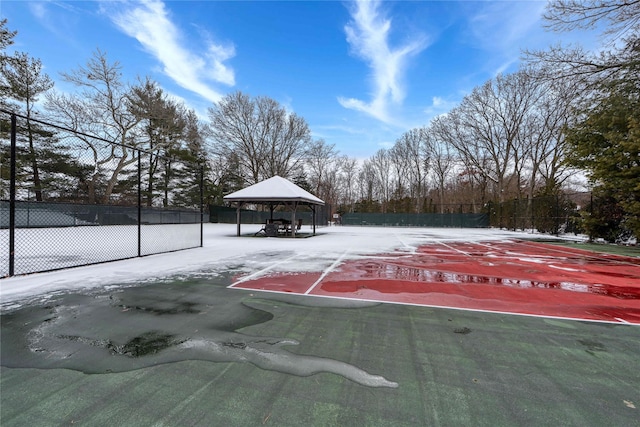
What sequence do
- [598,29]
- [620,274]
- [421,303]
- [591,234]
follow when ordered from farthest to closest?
[591,234] < [598,29] < [620,274] < [421,303]

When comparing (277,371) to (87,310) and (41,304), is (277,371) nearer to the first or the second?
(87,310)

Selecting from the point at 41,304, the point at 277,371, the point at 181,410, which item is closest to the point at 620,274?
the point at 277,371

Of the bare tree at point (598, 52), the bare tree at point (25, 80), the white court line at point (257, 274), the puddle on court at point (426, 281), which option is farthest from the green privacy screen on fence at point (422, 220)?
the bare tree at point (25, 80)

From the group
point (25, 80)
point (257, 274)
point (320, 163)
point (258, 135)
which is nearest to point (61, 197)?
point (257, 274)

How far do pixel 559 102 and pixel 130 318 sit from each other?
3078cm

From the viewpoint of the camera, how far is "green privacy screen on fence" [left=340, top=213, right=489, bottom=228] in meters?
30.8

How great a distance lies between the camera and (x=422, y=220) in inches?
1275

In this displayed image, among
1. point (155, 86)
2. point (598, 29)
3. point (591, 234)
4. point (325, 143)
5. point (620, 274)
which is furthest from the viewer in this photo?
point (325, 143)

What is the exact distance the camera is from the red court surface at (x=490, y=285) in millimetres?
4266

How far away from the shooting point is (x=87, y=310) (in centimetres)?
380

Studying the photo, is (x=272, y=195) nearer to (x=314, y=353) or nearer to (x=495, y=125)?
(x=314, y=353)

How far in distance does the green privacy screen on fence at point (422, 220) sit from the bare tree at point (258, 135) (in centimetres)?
1093

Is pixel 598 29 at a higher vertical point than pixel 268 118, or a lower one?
lower

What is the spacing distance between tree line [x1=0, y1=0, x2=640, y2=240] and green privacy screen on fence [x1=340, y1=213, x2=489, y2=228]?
9.24ft
